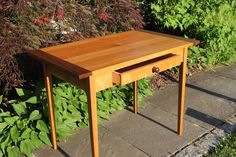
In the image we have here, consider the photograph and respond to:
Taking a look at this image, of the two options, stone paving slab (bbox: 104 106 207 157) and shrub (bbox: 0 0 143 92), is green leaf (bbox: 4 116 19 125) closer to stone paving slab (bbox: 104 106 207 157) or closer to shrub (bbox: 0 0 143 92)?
shrub (bbox: 0 0 143 92)

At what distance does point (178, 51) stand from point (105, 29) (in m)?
1.31

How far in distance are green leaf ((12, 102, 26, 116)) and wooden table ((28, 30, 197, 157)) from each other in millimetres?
363

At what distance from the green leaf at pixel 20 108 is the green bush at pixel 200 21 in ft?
7.94

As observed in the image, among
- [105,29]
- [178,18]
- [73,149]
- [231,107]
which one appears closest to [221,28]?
[178,18]

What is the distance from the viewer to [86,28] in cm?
379

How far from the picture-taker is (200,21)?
5043 mm

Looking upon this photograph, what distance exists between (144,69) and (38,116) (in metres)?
1.30

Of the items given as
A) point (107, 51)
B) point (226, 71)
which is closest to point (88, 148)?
point (107, 51)

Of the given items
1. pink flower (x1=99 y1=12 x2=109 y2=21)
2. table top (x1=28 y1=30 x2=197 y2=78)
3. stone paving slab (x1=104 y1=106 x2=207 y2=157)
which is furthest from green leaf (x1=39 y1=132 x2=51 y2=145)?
pink flower (x1=99 y1=12 x2=109 y2=21)

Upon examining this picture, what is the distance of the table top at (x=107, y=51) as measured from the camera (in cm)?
244

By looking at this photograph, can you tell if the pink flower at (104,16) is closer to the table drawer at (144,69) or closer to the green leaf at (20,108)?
the table drawer at (144,69)

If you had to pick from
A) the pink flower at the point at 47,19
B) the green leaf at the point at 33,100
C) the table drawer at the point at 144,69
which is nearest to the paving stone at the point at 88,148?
the green leaf at the point at 33,100

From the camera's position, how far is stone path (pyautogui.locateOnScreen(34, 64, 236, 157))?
10.7 ft

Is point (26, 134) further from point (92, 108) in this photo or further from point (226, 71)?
point (226, 71)
